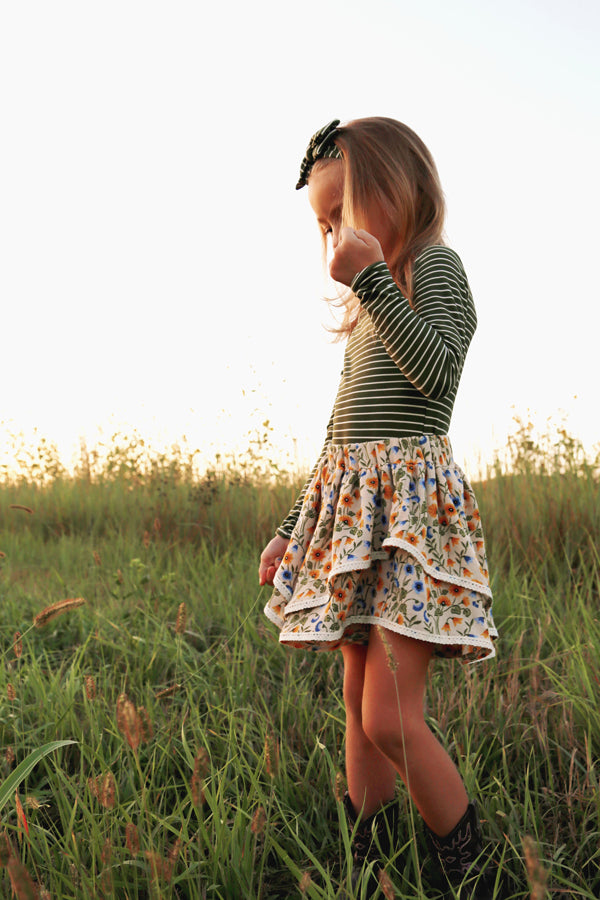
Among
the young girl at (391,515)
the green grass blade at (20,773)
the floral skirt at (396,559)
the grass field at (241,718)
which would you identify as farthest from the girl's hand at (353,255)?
the green grass blade at (20,773)

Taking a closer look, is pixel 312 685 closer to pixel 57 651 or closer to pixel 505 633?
pixel 505 633

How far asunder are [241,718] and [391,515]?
93 cm

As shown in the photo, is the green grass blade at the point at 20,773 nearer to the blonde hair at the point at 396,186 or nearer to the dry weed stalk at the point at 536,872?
the dry weed stalk at the point at 536,872

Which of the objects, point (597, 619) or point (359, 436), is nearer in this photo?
point (359, 436)

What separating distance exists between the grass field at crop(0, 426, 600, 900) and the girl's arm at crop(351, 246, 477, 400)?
2.52 ft

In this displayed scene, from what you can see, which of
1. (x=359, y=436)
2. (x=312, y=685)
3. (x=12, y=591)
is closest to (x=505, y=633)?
(x=312, y=685)

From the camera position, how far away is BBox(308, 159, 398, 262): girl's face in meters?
1.67

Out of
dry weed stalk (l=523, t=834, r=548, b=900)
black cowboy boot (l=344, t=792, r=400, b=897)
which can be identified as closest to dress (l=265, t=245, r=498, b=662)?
black cowboy boot (l=344, t=792, r=400, b=897)

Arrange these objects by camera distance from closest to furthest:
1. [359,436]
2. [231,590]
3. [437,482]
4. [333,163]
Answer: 1. [437,482]
2. [359,436]
3. [333,163]
4. [231,590]

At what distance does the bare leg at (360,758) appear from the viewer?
162cm

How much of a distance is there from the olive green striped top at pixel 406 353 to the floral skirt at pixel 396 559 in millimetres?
61

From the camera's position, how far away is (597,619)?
2.55 meters

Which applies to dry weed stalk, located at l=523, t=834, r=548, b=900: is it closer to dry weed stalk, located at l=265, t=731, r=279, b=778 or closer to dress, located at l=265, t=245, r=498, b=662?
dry weed stalk, located at l=265, t=731, r=279, b=778

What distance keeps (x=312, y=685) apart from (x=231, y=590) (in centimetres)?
80
